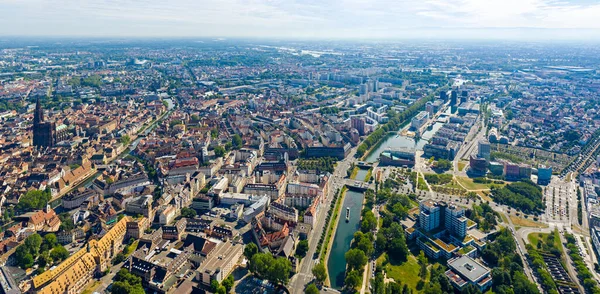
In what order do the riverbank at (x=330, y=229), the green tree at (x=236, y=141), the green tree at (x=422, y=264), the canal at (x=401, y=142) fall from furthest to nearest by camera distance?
the canal at (x=401, y=142), the green tree at (x=236, y=141), the riverbank at (x=330, y=229), the green tree at (x=422, y=264)

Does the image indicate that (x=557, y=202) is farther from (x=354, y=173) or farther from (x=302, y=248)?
(x=302, y=248)

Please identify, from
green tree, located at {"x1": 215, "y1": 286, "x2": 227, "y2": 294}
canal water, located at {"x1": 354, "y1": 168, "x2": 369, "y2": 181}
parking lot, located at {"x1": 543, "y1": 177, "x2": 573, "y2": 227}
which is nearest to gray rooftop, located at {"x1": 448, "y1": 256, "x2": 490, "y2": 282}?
parking lot, located at {"x1": 543, "y1": 177, "x2": 573, "y2": 227}

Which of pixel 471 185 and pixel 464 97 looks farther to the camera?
pixel 464 97

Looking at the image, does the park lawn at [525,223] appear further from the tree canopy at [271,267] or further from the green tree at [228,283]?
the green tree at [228,283]

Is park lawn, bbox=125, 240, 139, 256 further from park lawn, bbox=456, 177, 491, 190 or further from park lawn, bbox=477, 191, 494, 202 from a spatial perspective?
park lawn, bbox=456, 177, 491, 190

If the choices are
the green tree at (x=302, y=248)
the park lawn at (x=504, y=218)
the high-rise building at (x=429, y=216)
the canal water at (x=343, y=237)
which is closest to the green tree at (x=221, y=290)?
the green tree at (x=302, y=248)

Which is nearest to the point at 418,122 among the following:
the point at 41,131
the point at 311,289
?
the point at 311,289

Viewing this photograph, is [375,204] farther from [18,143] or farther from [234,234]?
[18,143]
